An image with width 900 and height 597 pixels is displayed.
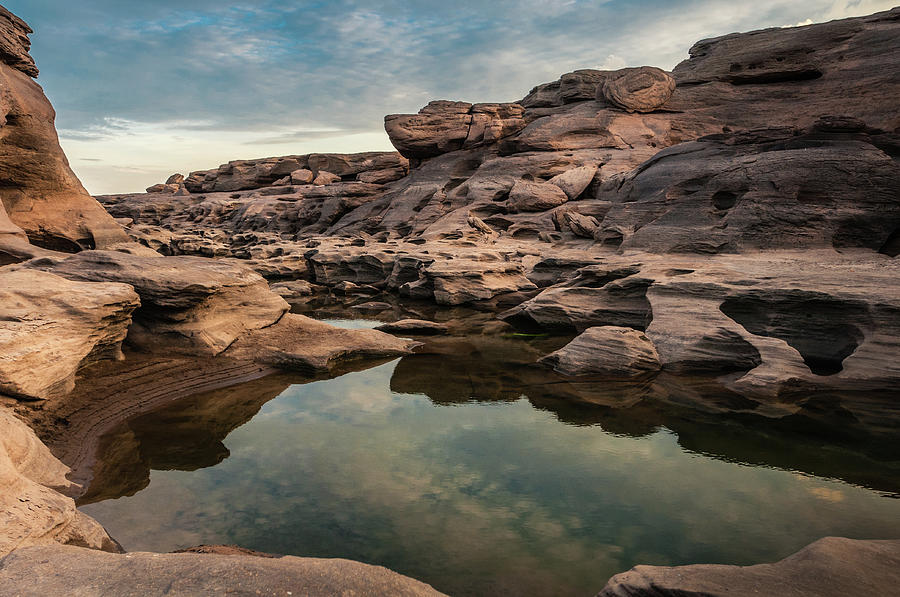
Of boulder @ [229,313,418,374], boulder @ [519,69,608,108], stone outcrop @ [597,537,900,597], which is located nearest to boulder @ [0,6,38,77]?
boulder @ [229,313,418,374]

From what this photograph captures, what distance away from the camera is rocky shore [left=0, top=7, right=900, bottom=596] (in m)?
3.57

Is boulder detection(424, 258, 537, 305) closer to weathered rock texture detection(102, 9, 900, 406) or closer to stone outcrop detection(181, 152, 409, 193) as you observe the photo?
weathered rock texture detection(102, 9, 900, 406)

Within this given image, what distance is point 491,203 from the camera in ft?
83.5

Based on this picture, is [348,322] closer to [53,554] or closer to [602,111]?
[53,554]

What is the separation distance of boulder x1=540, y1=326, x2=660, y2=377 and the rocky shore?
38 millimetres

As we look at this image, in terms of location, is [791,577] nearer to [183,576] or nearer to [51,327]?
[183,576]

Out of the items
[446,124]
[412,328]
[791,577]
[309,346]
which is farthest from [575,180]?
[791,577]

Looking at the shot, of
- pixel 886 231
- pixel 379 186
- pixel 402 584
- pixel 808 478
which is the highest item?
pixel 379 186

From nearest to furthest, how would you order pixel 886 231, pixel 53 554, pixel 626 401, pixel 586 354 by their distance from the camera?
pixel 53 554 < pixel 626 401 < pixel 586 354 < pixel 886 231

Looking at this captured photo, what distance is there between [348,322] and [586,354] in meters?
7.35

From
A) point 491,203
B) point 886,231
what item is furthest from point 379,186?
point 886,231

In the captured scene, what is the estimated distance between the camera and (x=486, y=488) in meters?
5.34

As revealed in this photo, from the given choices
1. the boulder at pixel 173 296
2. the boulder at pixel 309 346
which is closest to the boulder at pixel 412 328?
the boulder at pixel 309 346

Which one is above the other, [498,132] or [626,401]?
[498,132]
